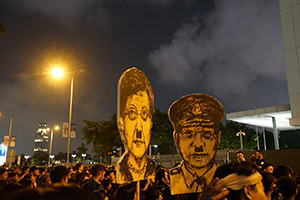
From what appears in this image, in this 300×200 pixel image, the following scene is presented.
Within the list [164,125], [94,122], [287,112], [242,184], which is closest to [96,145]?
[94,122]

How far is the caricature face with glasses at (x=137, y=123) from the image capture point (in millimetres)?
4078

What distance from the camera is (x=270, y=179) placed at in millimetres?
3133

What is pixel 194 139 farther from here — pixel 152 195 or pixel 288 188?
pixel 152 195

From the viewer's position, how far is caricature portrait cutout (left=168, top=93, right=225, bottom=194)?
13.7 ft

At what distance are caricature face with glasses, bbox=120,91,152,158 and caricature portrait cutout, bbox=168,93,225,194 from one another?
52 cm

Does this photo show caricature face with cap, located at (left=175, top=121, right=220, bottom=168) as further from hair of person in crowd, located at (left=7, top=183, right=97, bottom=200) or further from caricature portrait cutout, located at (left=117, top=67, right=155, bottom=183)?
hair of person in crowd, located at (left=7, top=183, right=97, bottom=200)

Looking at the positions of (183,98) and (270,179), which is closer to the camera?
(270,179)

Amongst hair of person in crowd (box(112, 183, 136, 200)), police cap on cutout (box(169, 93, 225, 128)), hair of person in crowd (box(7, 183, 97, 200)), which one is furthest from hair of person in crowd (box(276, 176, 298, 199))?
hair of person in crowd (box(7, 183, 97, 200))

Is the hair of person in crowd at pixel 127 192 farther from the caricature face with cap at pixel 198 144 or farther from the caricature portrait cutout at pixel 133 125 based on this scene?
the caricature face with cap at pixel 198 144

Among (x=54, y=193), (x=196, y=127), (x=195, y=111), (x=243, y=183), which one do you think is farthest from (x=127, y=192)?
(x=54, y=193)

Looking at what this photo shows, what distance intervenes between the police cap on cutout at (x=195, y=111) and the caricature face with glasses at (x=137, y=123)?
1.66 ft

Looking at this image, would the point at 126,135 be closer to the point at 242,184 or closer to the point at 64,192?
the point at 242,184

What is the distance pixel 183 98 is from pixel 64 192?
3.74 m

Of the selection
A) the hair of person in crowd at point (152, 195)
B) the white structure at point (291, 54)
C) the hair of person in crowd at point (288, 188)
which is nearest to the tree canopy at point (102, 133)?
the white structure at point (291, 54)
